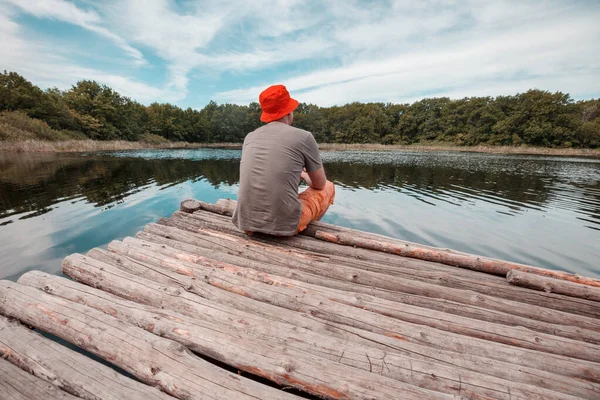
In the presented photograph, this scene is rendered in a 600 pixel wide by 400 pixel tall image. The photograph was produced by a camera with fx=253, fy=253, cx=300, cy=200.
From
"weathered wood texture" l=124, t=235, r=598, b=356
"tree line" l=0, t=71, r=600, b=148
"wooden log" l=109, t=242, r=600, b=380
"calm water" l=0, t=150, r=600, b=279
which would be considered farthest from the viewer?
"tree line" l=0, t=71, r=600, b=148

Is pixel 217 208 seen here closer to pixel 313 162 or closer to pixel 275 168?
pixel 275 168

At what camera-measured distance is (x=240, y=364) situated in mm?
1576

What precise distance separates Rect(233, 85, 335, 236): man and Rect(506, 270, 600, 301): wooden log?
7.73 ft

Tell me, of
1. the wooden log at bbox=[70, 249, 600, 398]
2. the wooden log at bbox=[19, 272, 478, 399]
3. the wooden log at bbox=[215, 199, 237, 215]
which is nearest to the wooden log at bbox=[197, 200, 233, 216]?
the wooden log at bbox=[215, 199, 237, 215]

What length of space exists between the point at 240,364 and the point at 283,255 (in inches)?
59.3

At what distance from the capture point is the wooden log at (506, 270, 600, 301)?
7.68ft

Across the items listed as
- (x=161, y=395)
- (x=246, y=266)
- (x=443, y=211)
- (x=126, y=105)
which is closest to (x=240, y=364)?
(x=161, y=395)

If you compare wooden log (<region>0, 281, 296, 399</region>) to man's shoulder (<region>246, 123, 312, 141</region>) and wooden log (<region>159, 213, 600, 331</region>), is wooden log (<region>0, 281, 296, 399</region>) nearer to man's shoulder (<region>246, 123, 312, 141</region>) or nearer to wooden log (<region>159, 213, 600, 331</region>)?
wooden log (<region>159, 213, 600, 331</region>)

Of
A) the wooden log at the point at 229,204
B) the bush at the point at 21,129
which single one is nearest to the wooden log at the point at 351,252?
the wooden log at the point at 229,204

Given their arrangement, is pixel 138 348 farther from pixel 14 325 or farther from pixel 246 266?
pixel 246 266

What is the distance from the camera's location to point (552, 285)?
2.42m

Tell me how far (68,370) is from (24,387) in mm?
180

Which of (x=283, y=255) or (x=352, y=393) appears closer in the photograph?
(x=352, y=393)

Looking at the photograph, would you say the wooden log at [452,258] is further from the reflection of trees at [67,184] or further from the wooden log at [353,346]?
the reflection of trees at [67,184]
